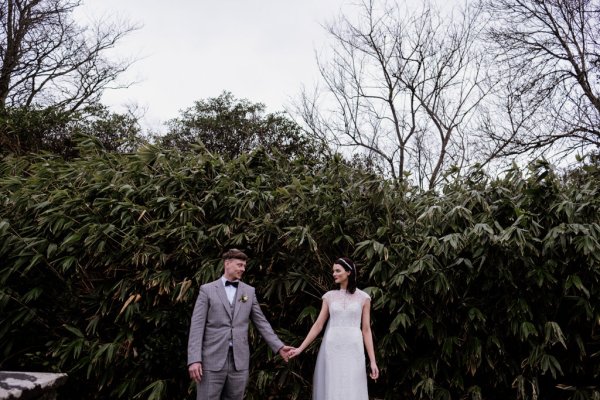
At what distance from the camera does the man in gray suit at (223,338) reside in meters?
3.05

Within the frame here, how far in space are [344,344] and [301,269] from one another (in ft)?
2.74

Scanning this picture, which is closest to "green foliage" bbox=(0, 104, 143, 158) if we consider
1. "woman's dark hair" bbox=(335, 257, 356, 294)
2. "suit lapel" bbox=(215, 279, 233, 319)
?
"suit lapel" bbox=(215, 279, 233, 319)

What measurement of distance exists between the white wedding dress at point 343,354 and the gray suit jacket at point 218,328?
34 cm

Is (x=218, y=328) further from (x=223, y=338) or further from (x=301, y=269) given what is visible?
(x=301, y=269)

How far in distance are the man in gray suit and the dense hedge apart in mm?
648

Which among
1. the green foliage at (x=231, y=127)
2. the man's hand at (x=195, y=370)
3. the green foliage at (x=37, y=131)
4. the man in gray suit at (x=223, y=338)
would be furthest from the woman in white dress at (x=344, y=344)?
the green foliage at (x=231, y=127)

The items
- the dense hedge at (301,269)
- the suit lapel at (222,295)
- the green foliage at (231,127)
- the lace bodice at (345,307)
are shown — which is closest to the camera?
the suit lapel at (222,295)

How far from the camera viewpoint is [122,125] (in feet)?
32.8

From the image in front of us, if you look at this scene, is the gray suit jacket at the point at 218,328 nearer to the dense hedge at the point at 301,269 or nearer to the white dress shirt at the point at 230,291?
the white dress shirt at the point at 230,291

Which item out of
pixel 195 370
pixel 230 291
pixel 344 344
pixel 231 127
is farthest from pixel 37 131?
pixel 231 127

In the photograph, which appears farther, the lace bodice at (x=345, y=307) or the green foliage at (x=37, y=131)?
the green foliage at (x=37, y=131)

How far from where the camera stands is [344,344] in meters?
3.27

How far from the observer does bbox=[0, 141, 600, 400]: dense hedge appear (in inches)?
138

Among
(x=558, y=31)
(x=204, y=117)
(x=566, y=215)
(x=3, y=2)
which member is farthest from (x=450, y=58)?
(x=3, y=2)
